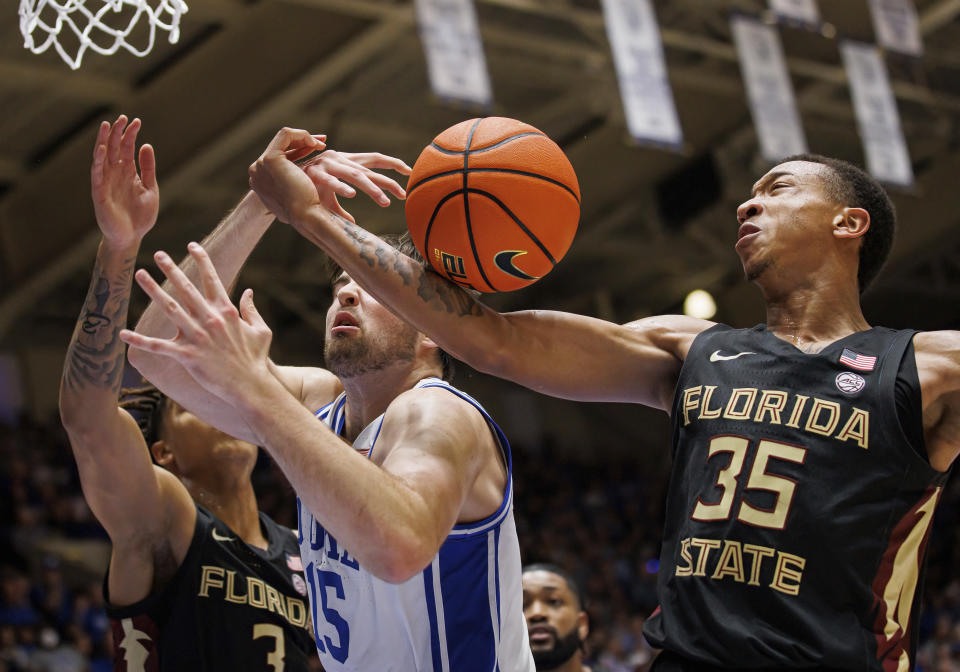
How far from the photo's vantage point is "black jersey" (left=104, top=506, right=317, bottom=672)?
3.80 metres

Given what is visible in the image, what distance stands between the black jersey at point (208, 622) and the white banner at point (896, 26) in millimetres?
10702

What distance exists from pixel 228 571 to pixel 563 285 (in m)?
16.8

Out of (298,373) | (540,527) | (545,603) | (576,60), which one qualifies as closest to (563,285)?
(540,527)

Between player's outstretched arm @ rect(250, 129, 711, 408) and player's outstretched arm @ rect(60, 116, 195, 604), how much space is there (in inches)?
17.6

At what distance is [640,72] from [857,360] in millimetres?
8537

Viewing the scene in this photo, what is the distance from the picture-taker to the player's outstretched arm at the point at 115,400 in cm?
342

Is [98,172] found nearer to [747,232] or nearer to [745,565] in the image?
[747,232]

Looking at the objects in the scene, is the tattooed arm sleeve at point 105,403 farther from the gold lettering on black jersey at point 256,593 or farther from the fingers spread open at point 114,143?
the gold lettering on black jersey at point 256,593

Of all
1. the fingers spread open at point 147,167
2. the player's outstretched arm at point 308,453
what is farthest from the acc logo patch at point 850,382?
the fingers spread open at point 147,167

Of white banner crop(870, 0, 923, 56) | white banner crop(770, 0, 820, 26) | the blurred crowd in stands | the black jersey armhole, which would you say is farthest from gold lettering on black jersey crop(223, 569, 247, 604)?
white banner crop(870, 0, 923, 56)

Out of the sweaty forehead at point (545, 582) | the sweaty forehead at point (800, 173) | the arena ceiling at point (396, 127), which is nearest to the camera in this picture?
the sweaty forehead at point (800, 173)

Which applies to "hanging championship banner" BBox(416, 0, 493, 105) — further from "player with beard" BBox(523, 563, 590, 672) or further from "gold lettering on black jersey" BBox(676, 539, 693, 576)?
"gold lettering on black jersey" BBox(676, 539, 693, 576)

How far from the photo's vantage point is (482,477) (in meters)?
3.12

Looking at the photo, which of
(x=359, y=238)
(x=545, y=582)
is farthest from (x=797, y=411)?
(x=545, y=582)
